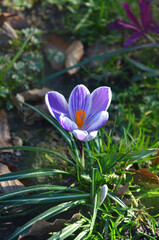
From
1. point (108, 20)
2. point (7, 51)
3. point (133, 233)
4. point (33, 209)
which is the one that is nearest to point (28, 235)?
Answer: point (33, 209)

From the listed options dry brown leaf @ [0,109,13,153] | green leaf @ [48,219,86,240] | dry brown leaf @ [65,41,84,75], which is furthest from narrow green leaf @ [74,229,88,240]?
dry brown leaf @ [65,41,84,75]

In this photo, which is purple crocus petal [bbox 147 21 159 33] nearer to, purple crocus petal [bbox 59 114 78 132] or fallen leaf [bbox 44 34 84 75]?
fallen leaf [bbox 44 34 84 75]

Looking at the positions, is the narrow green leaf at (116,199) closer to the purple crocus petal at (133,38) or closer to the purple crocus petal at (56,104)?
the purple crocus petal at (56,104)

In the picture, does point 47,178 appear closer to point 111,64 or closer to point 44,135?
point 44,135

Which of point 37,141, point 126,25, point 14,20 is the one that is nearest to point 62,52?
point 14,20

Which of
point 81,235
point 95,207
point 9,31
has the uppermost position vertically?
point 9,31

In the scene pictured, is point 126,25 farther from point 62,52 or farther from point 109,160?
point 109,160
